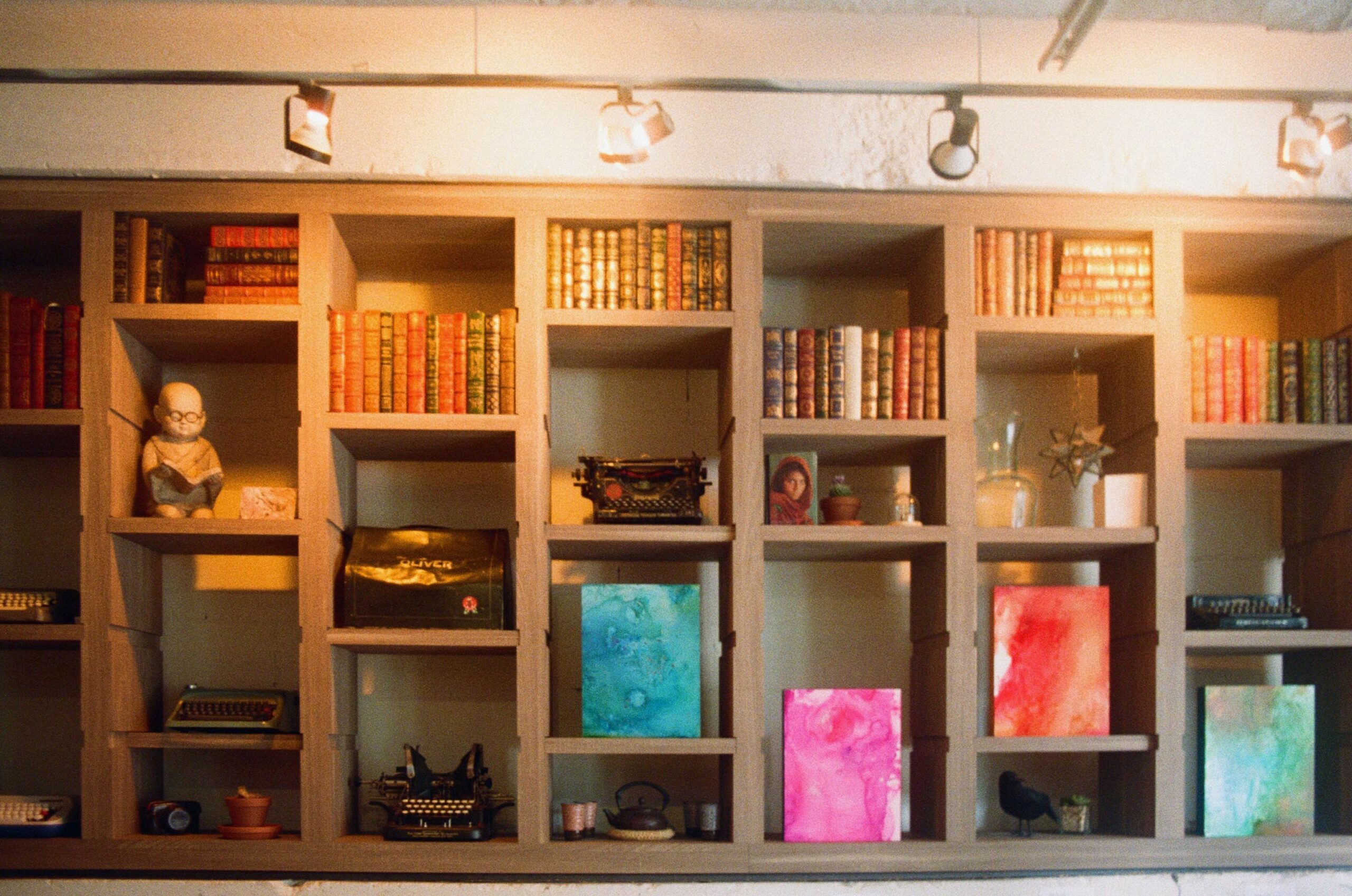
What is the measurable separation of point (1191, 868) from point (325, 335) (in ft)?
8.68

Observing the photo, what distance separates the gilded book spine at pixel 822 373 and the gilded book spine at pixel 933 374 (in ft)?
0.85

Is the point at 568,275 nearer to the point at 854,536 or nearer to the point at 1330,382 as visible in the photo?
the point at 854,536

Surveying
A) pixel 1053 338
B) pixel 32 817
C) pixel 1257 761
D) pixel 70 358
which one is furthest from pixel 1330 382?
pixel 32 817

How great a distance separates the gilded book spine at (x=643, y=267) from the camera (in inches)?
142

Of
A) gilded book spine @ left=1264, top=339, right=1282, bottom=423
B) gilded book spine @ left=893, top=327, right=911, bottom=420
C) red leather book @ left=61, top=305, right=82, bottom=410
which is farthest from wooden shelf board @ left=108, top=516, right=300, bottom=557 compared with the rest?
gilded book spine @ left=1264, top=339, right=1282, bottom=423

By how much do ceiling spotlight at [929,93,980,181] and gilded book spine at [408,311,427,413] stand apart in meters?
1.38

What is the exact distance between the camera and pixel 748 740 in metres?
3.49

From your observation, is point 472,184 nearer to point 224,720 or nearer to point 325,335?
point 325,335

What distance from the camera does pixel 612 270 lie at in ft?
11.8

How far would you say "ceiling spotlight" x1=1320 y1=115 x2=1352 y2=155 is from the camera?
3.28m

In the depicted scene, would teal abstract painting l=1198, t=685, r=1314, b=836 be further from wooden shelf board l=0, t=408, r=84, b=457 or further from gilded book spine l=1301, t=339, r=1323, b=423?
wooden shelf board l=0, t=408, r=84, b=457

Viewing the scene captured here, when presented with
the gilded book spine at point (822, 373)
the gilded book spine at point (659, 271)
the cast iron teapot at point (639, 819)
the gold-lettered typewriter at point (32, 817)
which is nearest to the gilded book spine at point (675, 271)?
the gilded book spine at point (659, 271)

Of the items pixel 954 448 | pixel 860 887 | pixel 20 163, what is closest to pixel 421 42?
pixel 20 163

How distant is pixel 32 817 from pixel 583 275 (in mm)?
1959
